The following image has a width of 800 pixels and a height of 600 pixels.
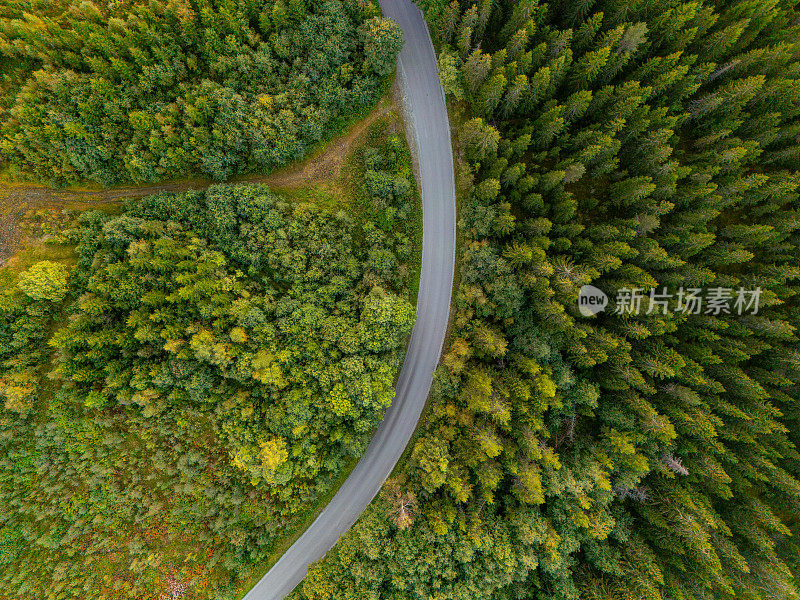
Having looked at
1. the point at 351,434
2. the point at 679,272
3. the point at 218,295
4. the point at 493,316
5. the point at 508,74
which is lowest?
the point at 351,434

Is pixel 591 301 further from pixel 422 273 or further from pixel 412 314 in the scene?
pixel 422 273

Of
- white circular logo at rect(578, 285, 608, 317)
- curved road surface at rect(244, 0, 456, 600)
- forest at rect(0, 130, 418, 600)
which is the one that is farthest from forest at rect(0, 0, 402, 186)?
white circular logo at rect(578, 285, 608, 317)

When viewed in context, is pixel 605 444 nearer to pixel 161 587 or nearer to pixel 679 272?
pixel 679 272

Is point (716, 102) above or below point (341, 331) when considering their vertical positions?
above

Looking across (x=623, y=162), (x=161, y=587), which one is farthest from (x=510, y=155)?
(x=161, y=587)

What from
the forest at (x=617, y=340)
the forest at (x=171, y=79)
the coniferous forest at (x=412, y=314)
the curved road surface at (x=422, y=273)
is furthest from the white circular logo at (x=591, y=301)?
the forest at (x=171, y=79)
